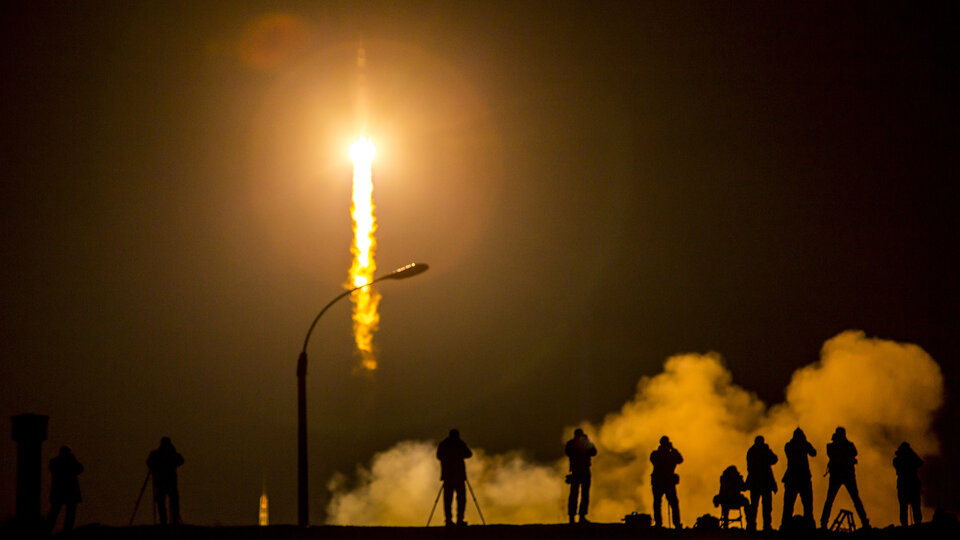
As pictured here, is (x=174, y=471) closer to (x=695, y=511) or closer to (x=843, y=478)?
(x=843, y=478)

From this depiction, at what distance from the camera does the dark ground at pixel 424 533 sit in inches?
1391

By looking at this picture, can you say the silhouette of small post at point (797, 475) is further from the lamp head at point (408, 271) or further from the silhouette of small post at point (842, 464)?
the lamp head at point (408, 271)

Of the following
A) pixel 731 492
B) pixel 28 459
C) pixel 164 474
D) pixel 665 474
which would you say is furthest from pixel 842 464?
pixel 28 459

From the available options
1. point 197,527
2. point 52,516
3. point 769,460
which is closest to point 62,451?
point 52,516

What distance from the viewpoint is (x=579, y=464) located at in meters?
38.8

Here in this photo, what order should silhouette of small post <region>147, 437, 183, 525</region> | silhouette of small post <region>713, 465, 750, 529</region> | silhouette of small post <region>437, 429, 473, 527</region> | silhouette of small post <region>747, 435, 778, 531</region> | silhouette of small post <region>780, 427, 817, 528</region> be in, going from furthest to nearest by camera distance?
silhouette of small post <region>713, 465, 750, 529</region> < silhouette of small post <region>147, 437, 183, 525</region> < silhouette of small post <region>437, 429, 473, 527</region> < silhouette of small post <region>747, 435, 778, 531</region> < silhouette of small post <region>780, 427, 817, 528</region>

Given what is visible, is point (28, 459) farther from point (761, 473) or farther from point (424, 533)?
point (761, 473)

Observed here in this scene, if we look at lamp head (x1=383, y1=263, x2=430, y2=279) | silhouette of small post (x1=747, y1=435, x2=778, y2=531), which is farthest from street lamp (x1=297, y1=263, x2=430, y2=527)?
silhouette of small post (x1=747, y1=435, x2=778, y2=531)

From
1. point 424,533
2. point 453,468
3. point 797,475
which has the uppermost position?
point 453,468

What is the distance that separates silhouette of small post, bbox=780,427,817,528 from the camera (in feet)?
120

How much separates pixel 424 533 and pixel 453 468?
2674mm

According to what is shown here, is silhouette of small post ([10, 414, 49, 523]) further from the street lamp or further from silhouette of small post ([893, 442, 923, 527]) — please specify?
silhouette of small post ([893, 442, 923, 527])

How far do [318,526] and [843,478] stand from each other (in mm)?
12623

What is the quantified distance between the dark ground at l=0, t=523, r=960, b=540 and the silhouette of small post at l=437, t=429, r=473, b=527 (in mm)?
1697
